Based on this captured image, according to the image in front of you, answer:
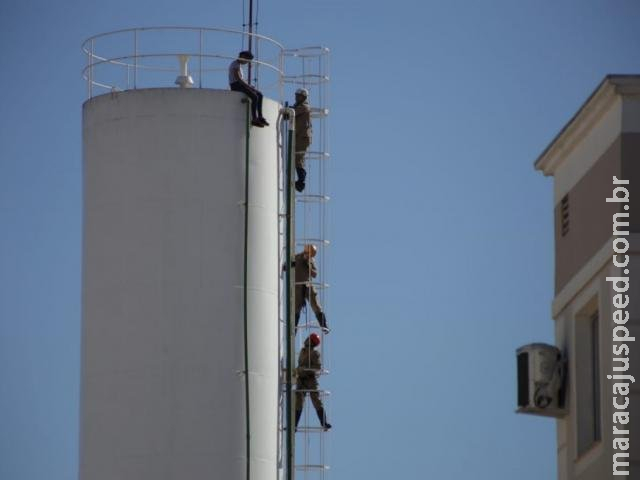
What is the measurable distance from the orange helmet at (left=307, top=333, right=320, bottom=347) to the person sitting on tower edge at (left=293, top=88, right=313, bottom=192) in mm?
3600

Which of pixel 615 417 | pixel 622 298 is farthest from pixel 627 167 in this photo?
pixel 615 417

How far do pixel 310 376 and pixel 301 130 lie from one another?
19.7ft

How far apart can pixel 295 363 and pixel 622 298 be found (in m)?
13.0

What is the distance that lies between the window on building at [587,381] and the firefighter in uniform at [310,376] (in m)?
9.96

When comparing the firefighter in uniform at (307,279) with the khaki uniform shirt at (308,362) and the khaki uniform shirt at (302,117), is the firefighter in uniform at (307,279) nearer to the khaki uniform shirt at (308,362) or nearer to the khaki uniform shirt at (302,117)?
the khaki uniform shirt at (308,362)

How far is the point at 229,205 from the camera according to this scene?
4472 cm

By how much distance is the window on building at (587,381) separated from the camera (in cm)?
3641

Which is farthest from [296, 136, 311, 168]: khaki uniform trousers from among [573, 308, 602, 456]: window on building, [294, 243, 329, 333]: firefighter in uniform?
[573, 308, 602, 456]: window on building

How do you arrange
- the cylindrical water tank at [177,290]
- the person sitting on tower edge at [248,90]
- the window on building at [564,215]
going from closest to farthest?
the window on building at [564,215], the cylindrical water tank at [177,290], the person sitting on tower edge at [248,90]

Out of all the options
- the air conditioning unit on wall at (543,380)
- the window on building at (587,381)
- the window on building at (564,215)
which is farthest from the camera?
the window on building at (564,215)

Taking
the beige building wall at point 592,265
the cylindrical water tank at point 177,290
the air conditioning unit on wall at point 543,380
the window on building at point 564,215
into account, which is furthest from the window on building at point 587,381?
the cylindrical water tank at point 177,290

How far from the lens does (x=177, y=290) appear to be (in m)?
43.8

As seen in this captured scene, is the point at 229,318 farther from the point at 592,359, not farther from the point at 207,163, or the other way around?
the point at 592,359

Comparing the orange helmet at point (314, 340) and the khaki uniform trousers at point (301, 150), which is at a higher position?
the khaki uniform trousers at point (301, 150)
